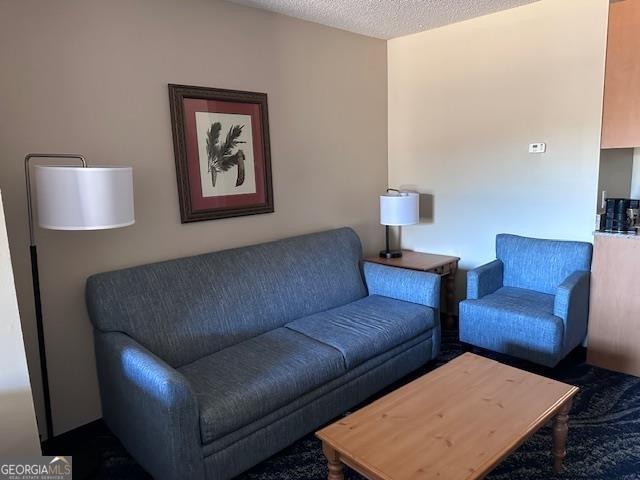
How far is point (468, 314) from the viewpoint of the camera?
9.90 feet

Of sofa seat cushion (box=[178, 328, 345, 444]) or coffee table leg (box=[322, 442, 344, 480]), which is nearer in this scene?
coffee table leg (box=[322, 442, 344, 480])

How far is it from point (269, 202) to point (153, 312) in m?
1.14

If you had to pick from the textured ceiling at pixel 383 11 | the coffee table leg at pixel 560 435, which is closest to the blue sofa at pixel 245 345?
the coffee table leg at pixel 560 435

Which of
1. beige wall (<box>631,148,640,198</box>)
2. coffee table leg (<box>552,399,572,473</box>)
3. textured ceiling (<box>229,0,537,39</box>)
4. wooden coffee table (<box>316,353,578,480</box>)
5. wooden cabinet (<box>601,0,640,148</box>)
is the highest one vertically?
textured ceiling (<box>229,0,537,39</box>)

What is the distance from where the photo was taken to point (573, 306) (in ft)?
8.89

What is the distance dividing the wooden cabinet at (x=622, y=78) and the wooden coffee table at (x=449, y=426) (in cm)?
166

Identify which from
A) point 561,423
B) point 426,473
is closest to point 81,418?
point 426,473

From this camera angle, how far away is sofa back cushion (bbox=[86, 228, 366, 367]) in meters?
2.25

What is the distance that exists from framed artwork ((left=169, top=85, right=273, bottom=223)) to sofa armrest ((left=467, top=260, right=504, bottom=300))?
4.81 ft

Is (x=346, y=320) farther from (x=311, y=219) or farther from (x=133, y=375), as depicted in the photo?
(x=133, y=375)
